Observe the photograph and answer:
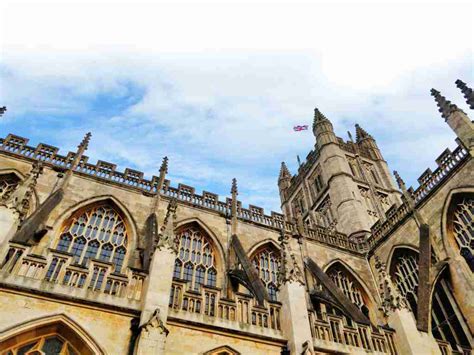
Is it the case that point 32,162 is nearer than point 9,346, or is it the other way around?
point 9,346

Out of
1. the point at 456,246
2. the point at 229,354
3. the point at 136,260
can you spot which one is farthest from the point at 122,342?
the point at 456,246

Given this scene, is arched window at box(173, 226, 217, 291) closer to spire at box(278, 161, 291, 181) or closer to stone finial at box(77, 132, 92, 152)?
stone finial at box(77, 132, 92, 152)

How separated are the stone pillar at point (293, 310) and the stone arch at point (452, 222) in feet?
21.8

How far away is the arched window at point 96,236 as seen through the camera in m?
11.4

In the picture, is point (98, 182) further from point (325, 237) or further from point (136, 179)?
point (325, 237)

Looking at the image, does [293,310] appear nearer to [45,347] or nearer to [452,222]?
[45,347]

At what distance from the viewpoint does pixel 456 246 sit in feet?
41.6

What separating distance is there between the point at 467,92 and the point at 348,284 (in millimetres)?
9390

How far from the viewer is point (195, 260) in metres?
13.0

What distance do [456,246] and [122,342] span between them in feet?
38.6

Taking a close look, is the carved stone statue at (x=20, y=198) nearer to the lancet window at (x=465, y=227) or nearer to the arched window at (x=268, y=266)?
the arched window at (x=268, y=266)

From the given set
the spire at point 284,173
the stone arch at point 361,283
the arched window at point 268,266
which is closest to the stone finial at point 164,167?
the arched window at point 268,266

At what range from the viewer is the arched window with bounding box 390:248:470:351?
11.6 meters

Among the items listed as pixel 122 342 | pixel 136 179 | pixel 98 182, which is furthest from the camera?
pixel 136 179
